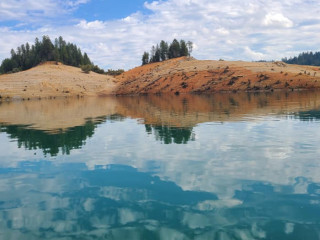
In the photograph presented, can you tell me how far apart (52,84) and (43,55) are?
165ft

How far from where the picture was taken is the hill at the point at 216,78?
9750cm

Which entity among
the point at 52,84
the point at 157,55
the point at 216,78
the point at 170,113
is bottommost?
the point at 170,113

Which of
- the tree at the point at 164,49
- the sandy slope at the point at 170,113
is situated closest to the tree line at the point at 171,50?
the tree at the point at 164,49

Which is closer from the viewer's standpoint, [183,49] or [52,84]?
[52,84]

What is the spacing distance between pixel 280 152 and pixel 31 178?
13.2m

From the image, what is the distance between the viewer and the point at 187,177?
14.2m

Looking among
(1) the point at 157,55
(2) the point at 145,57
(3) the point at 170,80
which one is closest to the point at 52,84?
(3) the point at 170,80

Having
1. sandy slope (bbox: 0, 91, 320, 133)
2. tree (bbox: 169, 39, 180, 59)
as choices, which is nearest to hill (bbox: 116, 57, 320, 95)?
tree (bbox: 169, 39, 180, 59)

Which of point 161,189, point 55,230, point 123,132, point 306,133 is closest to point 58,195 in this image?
point 55,230

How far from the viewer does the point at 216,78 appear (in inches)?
4456

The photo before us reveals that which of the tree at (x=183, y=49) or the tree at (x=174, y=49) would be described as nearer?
the tree at (x=174, y=49)

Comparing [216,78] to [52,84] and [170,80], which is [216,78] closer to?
[170,80]

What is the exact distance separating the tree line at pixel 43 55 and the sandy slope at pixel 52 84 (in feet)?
66.7

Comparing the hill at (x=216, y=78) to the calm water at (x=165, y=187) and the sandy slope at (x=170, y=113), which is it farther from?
the calm water at (x=165, y=187)
